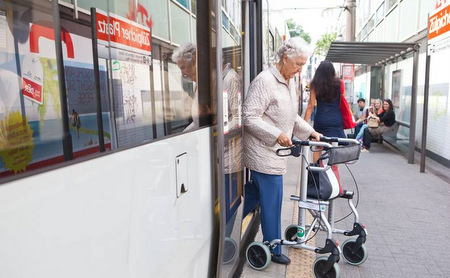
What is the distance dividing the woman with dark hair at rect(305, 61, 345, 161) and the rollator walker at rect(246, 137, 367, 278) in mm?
1658

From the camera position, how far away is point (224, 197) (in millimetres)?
2564

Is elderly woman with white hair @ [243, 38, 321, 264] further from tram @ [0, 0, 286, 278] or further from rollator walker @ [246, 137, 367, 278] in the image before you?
tram @ [0, 0, 286, 278]

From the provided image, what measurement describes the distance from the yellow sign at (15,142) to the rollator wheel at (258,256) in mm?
2659

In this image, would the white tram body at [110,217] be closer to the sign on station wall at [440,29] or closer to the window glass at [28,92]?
the window glass at [28,92]

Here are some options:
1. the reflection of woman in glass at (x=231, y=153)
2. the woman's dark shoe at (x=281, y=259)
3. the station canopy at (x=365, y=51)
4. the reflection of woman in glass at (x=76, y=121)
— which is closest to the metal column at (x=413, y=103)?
the station canopy at (x=365, y=51)

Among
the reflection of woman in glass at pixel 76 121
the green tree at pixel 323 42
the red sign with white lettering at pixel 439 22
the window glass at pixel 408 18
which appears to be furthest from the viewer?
the green tree at pixel 323 42

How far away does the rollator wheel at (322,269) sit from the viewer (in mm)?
3111

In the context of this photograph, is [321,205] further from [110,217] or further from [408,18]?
[408,18]

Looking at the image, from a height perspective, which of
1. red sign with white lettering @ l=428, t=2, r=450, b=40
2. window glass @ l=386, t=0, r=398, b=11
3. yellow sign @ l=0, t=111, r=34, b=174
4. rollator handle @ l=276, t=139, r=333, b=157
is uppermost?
window glass @ l=386, t=0, r=398, b=11

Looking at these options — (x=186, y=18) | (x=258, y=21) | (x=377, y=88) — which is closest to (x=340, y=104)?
(x=258, y=21)

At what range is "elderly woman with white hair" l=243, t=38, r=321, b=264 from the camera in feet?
10.4

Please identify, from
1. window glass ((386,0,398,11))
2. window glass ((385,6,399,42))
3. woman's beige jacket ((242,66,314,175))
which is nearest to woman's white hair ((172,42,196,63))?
woman's beige jacket ((242,66,314,175))

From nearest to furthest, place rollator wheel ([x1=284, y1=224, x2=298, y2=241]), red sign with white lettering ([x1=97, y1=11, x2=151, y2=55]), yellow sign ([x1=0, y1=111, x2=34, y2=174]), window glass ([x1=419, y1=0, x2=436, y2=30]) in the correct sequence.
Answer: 1. yellow sign ([x1=0, y1=111, x2=34, y2=174])
2. red sign with white lettering ([x1=97, y1=11, x2=151, y2=55])
3. rollator wheel ([x1=284, y1=224, x2=298, y2=241])
4. window glass ([x1=419, y1=0, x2=436, y2=30])

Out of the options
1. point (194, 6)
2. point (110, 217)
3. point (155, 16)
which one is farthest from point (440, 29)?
point (110, 217)
